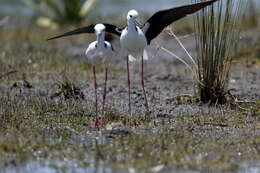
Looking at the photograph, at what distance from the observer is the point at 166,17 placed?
703 cm

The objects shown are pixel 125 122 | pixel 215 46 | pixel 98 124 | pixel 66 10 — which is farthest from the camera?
pixel 66 10

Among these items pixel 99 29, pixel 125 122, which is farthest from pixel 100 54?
pixel 125 122

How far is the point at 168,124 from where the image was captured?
21.8 ft

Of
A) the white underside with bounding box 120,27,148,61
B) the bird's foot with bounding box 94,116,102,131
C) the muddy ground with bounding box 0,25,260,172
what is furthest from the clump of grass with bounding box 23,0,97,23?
the bird's foot with bounding box 94,116,102,131

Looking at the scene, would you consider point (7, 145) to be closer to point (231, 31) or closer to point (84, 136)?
point (84, 136)

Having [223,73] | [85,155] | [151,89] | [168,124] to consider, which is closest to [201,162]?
[85,155]

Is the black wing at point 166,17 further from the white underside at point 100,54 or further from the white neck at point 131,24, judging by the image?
the white underside at point 100,54

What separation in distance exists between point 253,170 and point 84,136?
165 centimetres

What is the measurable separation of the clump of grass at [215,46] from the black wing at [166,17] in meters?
0.40

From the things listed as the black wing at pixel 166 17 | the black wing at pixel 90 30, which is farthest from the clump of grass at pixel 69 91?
the black wing at pixel 166 17

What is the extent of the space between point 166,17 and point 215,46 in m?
0.68

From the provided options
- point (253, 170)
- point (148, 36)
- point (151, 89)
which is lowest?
Answer: point (253, 170)

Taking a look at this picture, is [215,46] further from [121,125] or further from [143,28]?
[121,125]

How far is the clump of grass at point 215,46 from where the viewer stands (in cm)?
729
